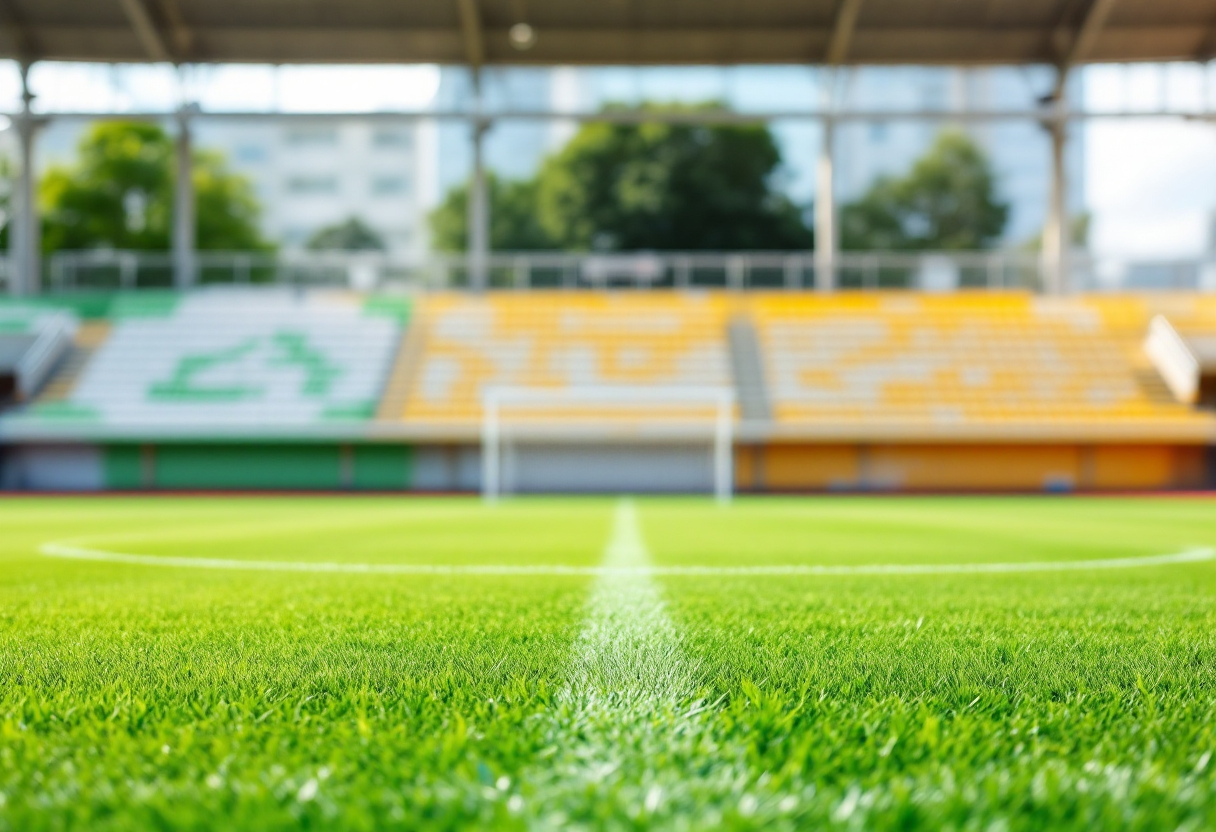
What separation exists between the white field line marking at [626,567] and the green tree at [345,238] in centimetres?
4812

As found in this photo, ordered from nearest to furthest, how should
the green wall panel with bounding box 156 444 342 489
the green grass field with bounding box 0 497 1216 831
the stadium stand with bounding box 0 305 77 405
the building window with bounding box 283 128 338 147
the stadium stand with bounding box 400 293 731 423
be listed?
the green grass field with bounding box 0 497 1216 831
the green wall panel with bounding box 156 444 342 489
the stadium stand with bounding box 0 305 77 405
the stadium stand with bounding box 400 293 731 423
the building window with bounding box 283 128 338 147

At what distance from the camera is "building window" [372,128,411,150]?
2270 inches

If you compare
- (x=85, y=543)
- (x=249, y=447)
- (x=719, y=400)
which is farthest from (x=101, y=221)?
(x=85, y=543)

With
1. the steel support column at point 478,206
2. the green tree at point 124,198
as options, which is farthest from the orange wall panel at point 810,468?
the green tree at point 124,198

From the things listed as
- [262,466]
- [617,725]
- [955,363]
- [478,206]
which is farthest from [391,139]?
[617,725]

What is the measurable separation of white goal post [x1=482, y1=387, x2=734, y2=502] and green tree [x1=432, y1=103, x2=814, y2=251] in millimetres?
14267

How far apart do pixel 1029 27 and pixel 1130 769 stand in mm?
20816

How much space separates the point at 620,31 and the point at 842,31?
406 centimetres

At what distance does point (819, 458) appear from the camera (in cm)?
1769

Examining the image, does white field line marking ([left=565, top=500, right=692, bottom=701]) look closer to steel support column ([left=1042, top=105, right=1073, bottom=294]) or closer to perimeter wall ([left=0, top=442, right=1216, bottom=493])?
perimeter wall ([left=0, top=442, right=1216, bottom=493])

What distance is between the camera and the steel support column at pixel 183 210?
19844 mm

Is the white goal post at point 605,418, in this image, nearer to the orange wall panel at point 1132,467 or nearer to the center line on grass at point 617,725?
the orange wall panel at point 1132,467

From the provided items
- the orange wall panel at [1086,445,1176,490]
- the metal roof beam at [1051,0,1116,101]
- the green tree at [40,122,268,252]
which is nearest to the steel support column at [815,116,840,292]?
the metal roof beam at [1051,0,1116,101]

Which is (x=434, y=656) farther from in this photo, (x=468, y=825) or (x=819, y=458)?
(x=819, y=458)
